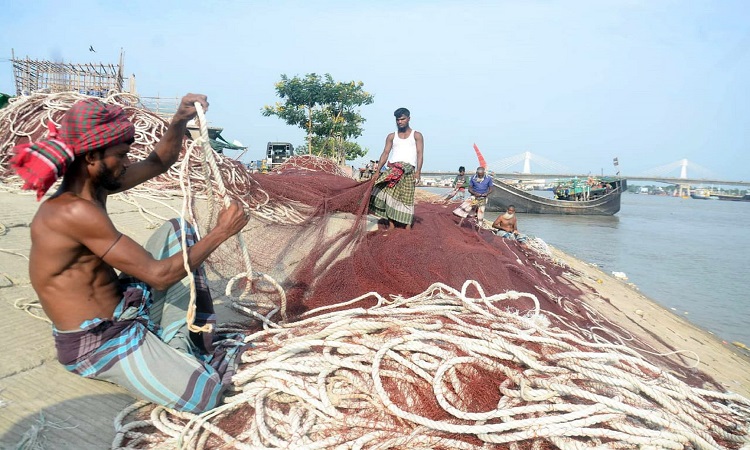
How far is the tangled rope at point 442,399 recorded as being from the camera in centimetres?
177

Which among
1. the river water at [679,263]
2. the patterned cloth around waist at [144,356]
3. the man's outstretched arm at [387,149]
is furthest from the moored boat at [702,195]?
the patterned cloth around waist at [144,356]

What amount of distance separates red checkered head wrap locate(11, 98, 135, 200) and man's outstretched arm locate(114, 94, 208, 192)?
463 mm

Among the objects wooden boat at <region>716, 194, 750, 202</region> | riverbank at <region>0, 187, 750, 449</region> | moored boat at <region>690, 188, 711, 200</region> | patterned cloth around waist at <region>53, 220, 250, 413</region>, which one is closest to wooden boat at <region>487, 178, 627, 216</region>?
riverbank at <region>0, 187, 750, 449</region>

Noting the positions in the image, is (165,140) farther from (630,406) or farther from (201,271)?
(630,406)

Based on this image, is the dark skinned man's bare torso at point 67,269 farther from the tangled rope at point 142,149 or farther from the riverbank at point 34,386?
the tangled rope at point 142,149

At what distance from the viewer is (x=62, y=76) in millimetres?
14359

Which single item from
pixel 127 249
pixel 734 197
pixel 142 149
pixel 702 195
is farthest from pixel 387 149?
pixel 702 195

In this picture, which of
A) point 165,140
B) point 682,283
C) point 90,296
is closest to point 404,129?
point 165,140

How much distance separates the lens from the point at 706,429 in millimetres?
1905

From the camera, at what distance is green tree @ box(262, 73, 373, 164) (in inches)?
794

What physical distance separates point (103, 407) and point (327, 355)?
0.93 m

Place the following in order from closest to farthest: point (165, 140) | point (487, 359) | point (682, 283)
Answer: point (487, 359) < point (165, 140) < point (682, 283)

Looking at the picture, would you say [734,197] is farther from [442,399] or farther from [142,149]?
[442,399]

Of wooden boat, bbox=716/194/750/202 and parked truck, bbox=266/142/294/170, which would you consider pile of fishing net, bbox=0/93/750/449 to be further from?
wooden boat, bbox=716/194/750/202
